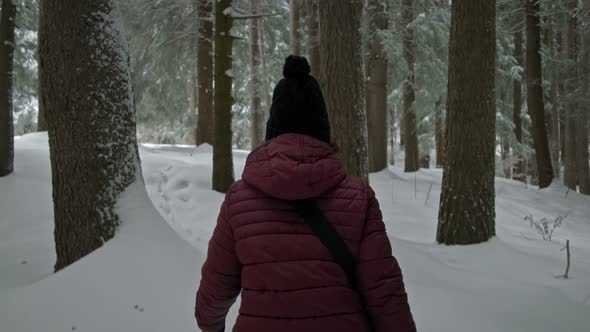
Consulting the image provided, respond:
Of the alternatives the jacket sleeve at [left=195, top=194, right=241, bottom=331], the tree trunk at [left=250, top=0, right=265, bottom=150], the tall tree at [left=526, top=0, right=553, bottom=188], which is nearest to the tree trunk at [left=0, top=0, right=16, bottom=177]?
the tree trunk at [left=250, top=0, right=265, bottom=150]

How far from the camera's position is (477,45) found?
6055 millimetres

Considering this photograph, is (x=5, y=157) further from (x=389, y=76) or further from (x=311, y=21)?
(x=389, y=76)

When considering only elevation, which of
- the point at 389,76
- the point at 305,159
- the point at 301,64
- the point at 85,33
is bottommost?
the point at 305,159

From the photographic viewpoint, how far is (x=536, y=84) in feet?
42.5

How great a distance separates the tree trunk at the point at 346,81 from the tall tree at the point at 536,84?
28.1ft

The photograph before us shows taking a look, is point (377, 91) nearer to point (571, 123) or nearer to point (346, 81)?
point (346, 81)

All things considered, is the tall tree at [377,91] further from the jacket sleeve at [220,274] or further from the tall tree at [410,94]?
the jacket sleeve at [220,274]

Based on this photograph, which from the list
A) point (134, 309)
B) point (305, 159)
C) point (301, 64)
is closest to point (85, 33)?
point (134, 309)

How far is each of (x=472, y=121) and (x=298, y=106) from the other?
4.80 meters

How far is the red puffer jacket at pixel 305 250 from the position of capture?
1.69 meters

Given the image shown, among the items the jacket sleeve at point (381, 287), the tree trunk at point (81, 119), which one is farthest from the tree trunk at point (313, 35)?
the jacket sleeve at point (381, 287)

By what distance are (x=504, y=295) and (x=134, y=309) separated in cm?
330

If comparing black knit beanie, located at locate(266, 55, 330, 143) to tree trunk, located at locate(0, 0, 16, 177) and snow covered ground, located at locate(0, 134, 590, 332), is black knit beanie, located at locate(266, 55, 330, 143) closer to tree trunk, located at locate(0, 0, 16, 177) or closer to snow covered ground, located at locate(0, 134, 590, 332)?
snow covered ground, located at locate(0, 134, 590, 332)

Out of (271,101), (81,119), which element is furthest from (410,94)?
(81,119)
